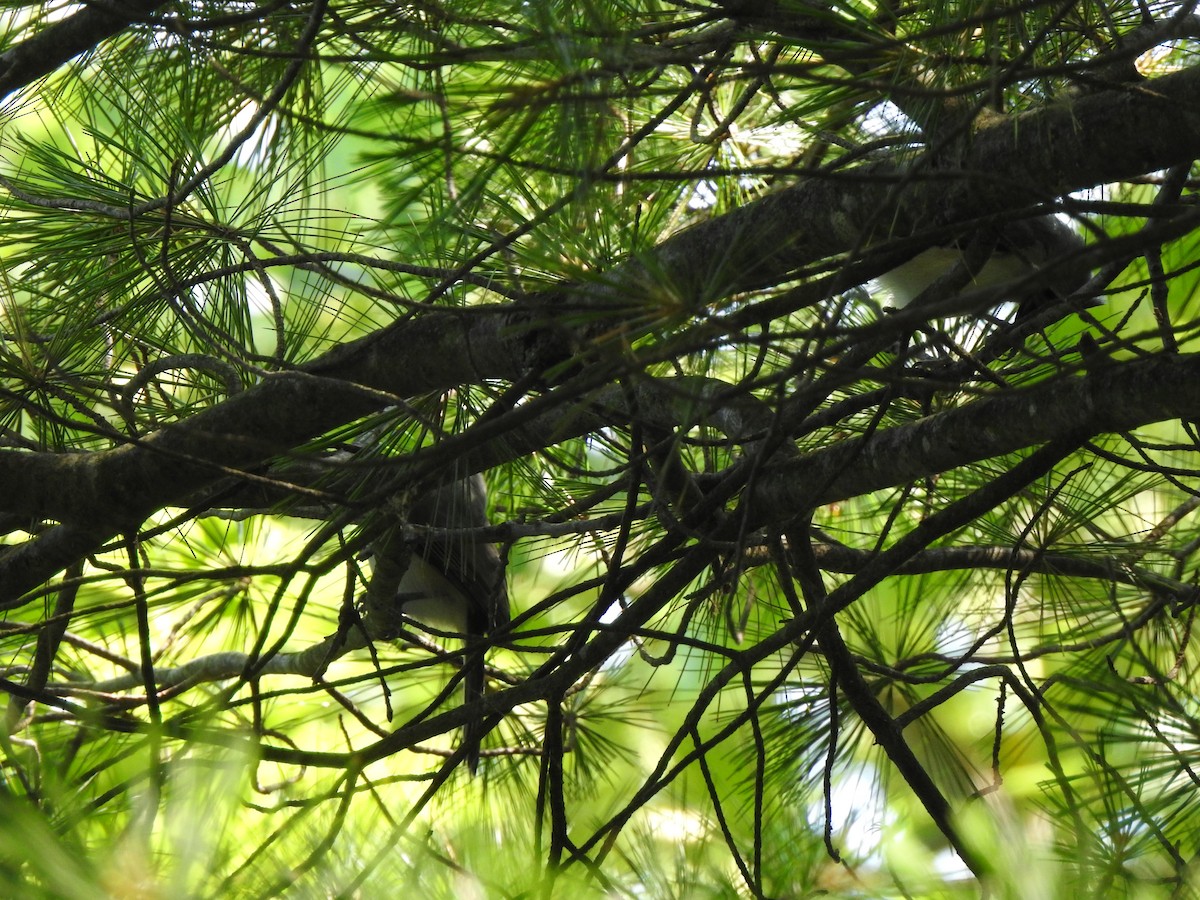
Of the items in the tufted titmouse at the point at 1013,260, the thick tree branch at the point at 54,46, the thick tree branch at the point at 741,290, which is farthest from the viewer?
the tufted titmouse at the point at 1013,260

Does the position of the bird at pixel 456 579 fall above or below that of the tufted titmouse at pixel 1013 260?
below

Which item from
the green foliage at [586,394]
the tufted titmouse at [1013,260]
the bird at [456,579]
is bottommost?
the green foliage at [586,394]

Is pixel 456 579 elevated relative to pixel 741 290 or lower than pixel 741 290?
elevated

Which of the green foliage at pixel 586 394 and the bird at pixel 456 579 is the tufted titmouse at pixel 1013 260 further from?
the bird at pixel 456 579

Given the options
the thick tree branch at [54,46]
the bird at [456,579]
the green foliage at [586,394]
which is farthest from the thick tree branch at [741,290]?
the bird at [456,579]

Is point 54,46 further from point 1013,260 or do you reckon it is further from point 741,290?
point 1013,260

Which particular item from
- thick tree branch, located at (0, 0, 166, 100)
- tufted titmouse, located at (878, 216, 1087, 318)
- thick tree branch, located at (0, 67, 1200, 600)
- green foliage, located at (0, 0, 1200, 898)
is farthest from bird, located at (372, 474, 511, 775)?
tufted titmouse, located at (878, 216, 1087, 318)

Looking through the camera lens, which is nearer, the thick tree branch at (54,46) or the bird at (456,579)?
the thick tree branch at (54,46)

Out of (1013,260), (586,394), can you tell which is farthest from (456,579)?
(586,394)

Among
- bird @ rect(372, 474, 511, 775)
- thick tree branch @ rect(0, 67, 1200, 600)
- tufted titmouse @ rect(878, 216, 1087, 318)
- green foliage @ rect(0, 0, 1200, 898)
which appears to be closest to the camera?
green foliage @ rect(0, 0, 1200, 898)

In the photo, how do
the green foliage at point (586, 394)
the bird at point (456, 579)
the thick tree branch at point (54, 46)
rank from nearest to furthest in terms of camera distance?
the green foliage at point (586, 394), the thick tree branch at point (54, 46), the bird at point (456, 579)

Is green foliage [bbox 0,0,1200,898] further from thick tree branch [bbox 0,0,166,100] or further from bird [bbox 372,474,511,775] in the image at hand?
bird [bbox 372,474,511,775]

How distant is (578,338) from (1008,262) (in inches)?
70.6

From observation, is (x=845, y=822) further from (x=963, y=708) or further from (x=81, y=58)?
(x=963, y=708)
